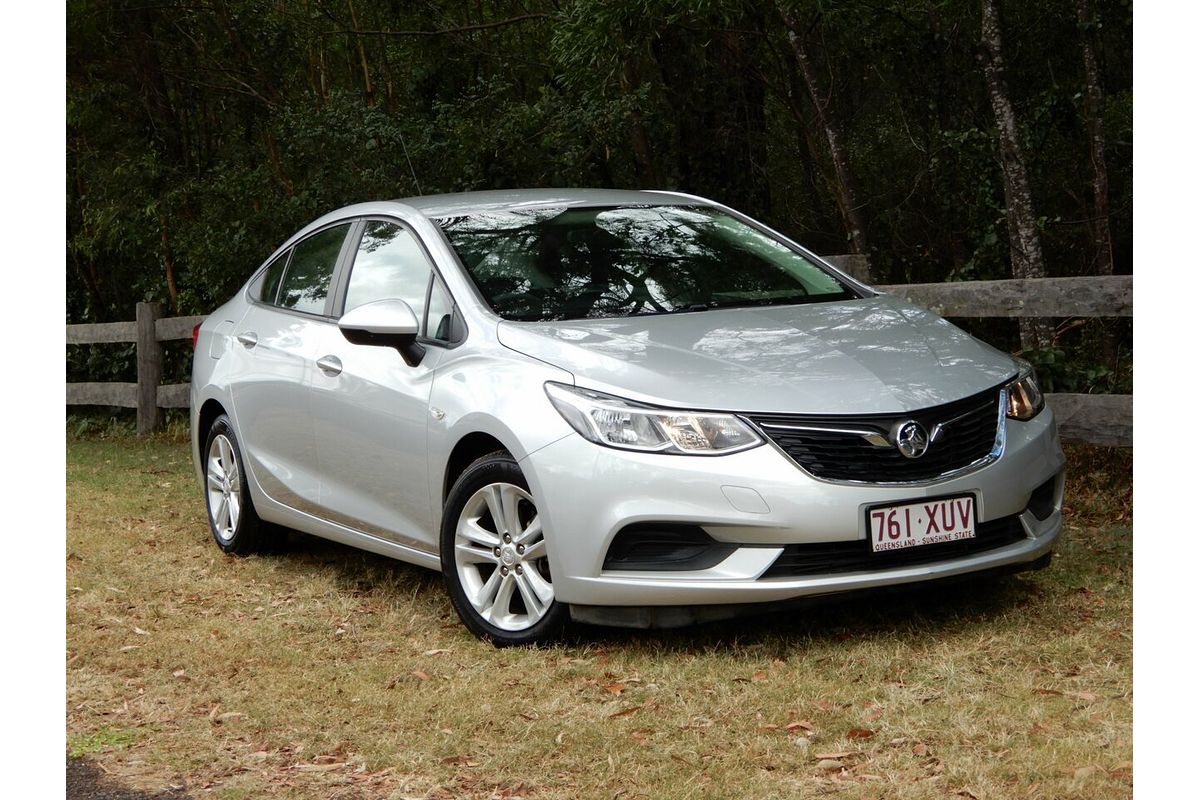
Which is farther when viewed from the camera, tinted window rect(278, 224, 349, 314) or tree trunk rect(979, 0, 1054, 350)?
tree trunk rect(979, 0, 1054, 350)

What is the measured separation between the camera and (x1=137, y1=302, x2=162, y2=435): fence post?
1366 centimetres

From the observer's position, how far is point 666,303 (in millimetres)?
5715

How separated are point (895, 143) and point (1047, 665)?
45.7ft

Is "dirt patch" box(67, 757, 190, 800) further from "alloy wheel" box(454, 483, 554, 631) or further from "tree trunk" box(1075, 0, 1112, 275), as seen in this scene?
"tree trunk" box(1075, 0, 1112, 275)

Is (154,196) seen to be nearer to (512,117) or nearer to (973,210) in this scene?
(512,117)

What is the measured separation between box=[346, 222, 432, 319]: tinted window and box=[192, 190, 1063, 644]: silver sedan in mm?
13

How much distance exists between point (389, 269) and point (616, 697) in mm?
2352

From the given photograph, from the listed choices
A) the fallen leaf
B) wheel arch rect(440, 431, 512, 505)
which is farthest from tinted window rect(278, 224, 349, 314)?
the fallen leaf

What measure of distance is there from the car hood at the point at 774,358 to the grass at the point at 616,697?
2.91 ft

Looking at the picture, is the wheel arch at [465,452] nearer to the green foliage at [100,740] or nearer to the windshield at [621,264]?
the windshield at [621,264]

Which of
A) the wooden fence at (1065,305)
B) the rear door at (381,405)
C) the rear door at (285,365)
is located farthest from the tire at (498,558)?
the wooden fence at (1065,305)

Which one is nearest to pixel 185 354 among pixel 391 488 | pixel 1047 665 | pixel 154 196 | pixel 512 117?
pixel 154 196

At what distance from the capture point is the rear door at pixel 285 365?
258 inches

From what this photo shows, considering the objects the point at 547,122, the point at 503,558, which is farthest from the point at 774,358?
the point at 547,122
